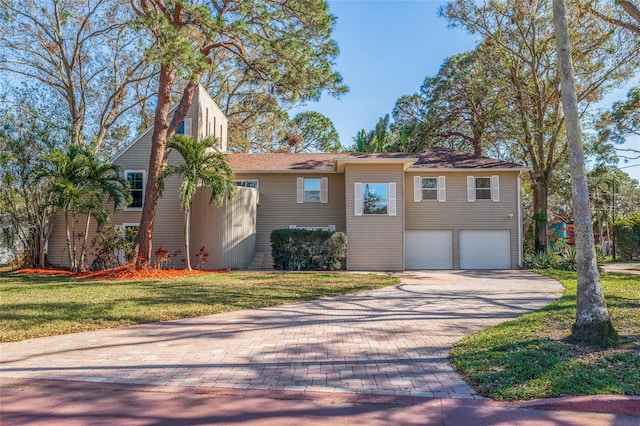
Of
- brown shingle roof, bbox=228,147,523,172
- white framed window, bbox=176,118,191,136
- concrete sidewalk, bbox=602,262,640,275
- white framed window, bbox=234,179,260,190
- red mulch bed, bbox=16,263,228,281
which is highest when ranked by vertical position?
white framed window, bbox=176,118,191,136

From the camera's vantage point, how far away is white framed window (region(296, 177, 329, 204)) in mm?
19188

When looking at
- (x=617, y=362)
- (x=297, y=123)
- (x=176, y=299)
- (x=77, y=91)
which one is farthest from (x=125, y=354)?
(x=297, y=123)

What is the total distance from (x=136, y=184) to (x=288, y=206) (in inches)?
265

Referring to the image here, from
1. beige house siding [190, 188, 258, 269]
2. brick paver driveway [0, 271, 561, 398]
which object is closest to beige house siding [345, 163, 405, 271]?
beige house siding [190, 188, 258, 269]

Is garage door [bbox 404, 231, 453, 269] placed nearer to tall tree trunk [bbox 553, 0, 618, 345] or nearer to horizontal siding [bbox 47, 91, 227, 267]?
horizontal siding [bbox 47, 91, 227, 267]

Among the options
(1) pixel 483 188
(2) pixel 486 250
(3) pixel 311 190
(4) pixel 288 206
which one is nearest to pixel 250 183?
(4) pixel 288 206

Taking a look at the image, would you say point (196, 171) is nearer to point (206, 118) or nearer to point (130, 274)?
point (130, 274)

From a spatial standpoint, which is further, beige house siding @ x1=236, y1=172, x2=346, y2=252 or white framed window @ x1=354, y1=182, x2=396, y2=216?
beige house siding @ x1=236, y1=172, x2=346, y2=252

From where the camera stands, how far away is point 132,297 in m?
9.16

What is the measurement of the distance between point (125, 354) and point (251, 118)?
82.3ft

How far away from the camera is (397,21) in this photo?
1302 centimetres

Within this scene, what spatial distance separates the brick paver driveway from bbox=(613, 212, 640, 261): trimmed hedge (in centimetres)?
2394

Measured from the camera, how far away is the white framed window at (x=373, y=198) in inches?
665

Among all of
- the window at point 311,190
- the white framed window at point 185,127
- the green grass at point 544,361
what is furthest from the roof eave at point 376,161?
the green grass at point 544,361
